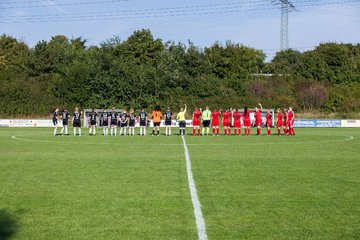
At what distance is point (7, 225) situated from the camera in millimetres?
7465

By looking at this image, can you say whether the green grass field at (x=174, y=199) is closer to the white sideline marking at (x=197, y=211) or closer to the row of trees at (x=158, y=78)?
Answer: the white sideline marking at (x=197, y=211)

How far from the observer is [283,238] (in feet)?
22.4

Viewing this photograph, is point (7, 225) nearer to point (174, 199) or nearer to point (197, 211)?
point (197, 211)

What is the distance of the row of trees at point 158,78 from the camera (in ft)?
219

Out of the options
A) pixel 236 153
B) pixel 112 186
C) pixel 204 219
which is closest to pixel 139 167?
pixel 112 186

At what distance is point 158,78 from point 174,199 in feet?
195

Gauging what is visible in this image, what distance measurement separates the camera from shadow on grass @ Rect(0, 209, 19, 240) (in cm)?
692

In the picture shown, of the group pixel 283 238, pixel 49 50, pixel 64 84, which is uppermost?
pixel 49 50

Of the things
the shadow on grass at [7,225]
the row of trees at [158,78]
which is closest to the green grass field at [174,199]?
the shadow on grass at [7,225]

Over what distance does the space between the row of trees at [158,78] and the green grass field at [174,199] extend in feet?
166

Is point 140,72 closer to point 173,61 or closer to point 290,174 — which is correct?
point 173,61

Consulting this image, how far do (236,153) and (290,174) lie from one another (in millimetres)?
6455

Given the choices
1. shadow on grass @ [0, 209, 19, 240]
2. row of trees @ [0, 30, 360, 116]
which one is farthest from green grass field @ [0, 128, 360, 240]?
row of trees @ [0, 30, 360, 116]

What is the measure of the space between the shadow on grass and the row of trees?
56699 millimetres
